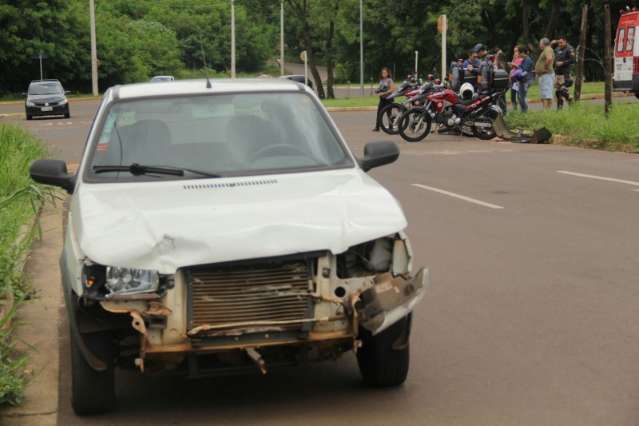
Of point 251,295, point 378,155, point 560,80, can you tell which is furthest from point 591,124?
point 251,295

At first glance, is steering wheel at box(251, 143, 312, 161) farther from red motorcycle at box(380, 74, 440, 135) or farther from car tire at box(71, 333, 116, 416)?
red motorcycle at box(380, 74, 440, 135)

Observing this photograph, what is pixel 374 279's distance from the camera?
18.6 ft

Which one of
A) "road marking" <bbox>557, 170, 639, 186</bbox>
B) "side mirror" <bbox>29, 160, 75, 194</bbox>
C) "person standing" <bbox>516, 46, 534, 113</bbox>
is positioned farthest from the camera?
"person standing" <bbox>516, 46, 534, 113</bbox>

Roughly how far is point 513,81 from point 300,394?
22862 millimetres

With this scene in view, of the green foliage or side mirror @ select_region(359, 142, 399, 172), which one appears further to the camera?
the green foliage

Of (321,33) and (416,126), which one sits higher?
(321,33)

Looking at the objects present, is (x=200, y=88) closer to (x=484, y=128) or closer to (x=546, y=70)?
(x=484, y=128)

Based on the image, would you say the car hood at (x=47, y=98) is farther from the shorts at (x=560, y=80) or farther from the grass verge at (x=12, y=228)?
the grass verge at (x=12, y=228)

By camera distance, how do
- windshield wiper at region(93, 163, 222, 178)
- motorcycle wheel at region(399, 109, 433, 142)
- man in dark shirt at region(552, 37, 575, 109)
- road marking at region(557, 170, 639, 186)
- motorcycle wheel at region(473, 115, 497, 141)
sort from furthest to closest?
man in dark shirt at region(552, 37, 575, 109) → motorcycle wheel at region(473, 115, 497, 141) → motorcycle wheel at region(399, 109, 433, 142) → road marking at region(557, 170, 639, 186) → windshield wiper at region(93, 163, 222, 178)

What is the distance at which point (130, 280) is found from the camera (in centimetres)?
543

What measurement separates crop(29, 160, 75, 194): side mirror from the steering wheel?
1.06 meters

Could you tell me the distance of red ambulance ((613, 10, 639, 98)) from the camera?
115ft

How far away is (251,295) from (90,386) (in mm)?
938

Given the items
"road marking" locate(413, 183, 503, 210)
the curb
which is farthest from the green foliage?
the curb
